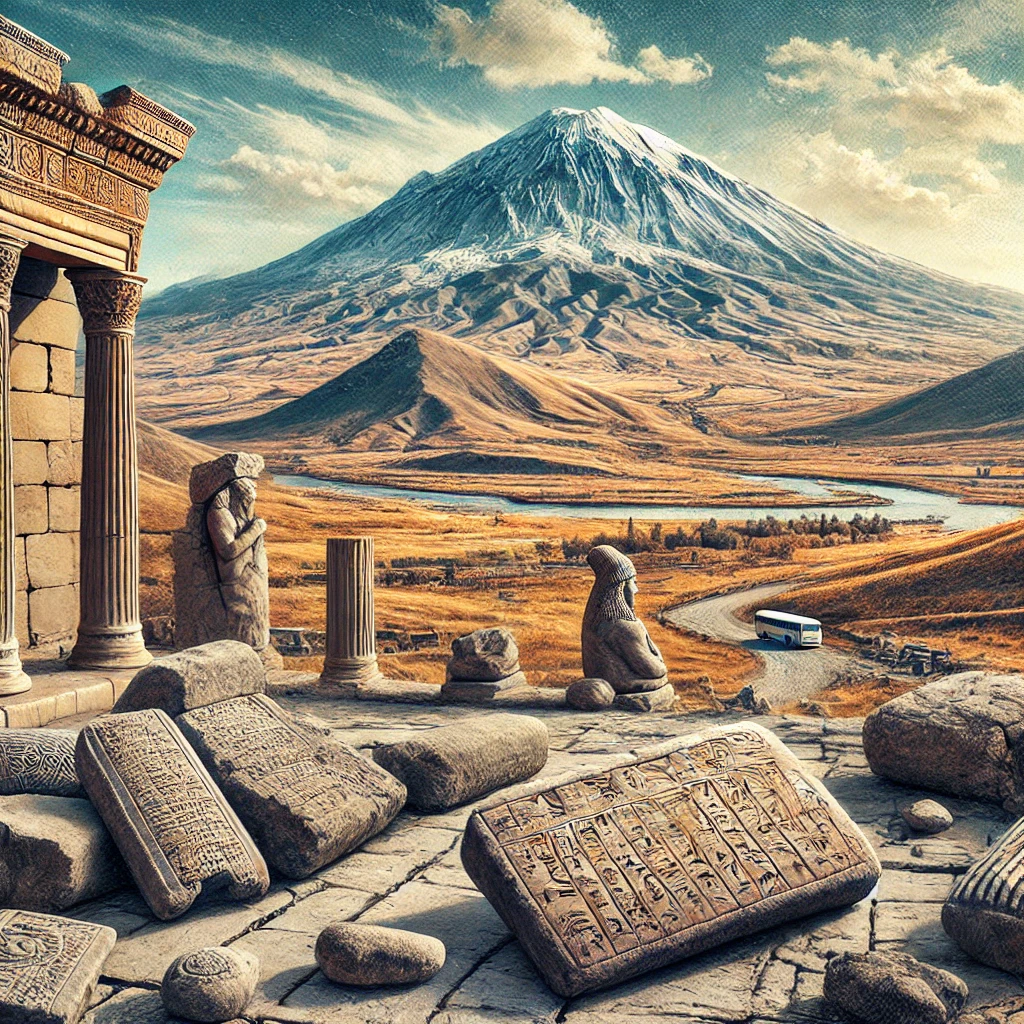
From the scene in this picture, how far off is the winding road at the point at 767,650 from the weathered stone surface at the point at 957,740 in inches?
248

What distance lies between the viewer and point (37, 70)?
839cm

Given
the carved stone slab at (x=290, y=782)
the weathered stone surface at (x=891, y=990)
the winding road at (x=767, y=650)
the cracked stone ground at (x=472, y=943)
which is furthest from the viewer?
the winding road at (x=767, y=650)

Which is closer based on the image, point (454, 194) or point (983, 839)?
point (983, 839)

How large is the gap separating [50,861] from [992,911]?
4.36 m

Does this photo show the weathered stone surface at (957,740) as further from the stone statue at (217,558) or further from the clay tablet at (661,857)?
the stone statue at (217,558)

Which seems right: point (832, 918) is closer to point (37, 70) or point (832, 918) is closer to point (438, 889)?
point (438, 889)

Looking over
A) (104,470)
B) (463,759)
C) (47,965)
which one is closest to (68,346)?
(104,470)

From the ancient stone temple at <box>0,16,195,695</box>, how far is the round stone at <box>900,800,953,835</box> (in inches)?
274

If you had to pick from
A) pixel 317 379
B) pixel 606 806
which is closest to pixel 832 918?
pixel 606 806

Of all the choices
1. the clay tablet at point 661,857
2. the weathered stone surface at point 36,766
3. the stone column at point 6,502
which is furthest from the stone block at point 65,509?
the clay tablet at point 661,857

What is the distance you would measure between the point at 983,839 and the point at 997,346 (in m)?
20.7

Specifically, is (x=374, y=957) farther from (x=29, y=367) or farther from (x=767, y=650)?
(x=767, y=650)

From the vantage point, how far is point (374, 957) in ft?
14.2

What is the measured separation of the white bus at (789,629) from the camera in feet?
47.7
